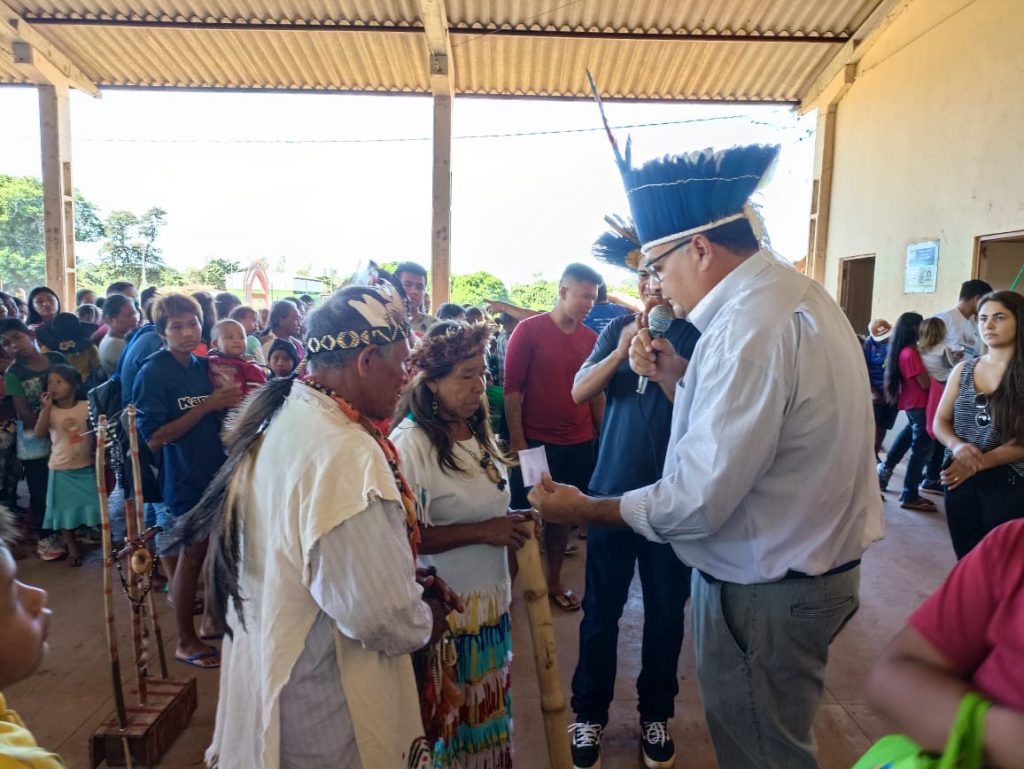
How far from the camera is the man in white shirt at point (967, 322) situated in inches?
233

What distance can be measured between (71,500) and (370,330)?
432 centimetres

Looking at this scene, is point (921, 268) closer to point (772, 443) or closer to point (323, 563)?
point (772, 443)

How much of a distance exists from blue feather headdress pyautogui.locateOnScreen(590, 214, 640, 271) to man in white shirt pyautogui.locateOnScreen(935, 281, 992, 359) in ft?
15.4

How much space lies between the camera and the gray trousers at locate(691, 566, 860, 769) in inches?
62.6

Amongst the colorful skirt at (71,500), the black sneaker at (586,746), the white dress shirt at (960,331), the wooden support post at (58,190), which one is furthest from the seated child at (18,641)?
the wooden support post at (58,190)

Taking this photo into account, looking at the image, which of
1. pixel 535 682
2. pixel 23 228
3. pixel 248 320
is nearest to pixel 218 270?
pixel 23 228

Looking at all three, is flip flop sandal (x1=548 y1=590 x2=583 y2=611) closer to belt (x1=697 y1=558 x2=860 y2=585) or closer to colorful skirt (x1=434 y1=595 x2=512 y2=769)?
colorful skirt (x1=434 y1=595 x2=512 y2=769)

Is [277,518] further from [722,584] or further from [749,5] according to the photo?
[749,5]

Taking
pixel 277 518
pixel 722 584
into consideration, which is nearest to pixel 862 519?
pixel 722 584

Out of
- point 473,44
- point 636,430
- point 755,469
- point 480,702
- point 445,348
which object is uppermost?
point 473,44

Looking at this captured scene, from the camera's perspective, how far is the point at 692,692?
10.6 ft

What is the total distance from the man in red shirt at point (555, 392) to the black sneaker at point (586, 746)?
134 centimetres

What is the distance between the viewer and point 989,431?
3215mm

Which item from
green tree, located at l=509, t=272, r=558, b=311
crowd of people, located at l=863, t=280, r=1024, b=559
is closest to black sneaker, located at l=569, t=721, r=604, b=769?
crowd of people, located at l=863, t=280, r=1024, b=559
